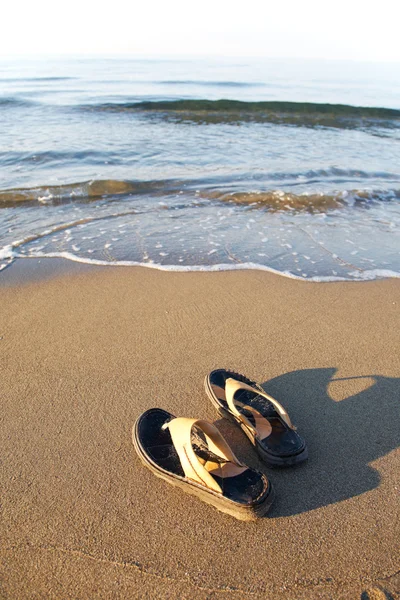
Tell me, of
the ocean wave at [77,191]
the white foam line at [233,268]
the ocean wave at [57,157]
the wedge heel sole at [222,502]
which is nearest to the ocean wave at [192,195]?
the ocean wave at [77,191]

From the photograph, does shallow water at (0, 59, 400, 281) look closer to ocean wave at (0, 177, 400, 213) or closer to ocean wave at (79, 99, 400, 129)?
ocean wave at (0, 177, 400, 213)

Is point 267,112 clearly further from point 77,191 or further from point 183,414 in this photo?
point 183,414

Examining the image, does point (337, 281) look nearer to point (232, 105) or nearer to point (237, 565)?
point (237, 565)

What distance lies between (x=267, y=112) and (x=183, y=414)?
15.8m

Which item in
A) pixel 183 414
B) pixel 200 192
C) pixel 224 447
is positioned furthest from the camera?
pixel 200 192

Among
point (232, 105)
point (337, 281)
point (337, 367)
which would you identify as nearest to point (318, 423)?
point (337, 367)

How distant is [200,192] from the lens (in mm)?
6973

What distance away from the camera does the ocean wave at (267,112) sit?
14859 mm

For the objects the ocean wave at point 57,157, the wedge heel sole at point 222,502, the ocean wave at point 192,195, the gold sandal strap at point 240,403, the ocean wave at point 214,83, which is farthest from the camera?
the ocean wave at point 214,83

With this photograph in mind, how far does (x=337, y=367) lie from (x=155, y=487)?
1.55 m

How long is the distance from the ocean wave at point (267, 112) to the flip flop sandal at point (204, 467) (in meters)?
13.8

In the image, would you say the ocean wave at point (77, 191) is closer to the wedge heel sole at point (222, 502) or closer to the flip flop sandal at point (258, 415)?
the flip flop sandal at point (258, 415)

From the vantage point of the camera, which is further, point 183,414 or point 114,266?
point 114,266

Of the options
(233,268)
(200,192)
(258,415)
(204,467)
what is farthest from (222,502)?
(200,192)
